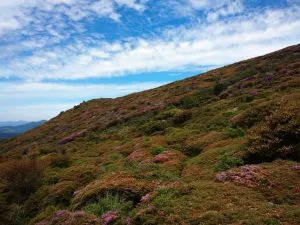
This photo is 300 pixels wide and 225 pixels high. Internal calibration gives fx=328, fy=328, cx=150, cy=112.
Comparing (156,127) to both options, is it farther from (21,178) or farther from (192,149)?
(21,178)

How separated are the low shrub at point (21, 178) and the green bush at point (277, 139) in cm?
1588

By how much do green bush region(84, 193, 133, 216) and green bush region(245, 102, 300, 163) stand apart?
24.1 feet

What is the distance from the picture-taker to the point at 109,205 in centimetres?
1524

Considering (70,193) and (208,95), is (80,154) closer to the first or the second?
(70,193)

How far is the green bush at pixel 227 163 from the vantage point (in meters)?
17.7

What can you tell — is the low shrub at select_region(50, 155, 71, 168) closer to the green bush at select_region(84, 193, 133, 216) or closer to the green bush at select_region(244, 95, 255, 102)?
the green bush at select_region(84, 193, 133, 216)

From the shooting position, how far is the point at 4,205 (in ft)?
74.6

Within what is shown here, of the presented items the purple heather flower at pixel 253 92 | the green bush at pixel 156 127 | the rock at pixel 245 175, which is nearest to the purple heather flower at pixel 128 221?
the rock at pixel 245 175

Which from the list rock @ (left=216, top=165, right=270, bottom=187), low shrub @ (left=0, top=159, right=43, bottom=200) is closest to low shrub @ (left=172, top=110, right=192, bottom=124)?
low shrub @ (left=0, top=159, right=43, bottom=200)

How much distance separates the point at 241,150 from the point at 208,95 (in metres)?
27.2

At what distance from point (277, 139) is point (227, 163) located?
2981mm

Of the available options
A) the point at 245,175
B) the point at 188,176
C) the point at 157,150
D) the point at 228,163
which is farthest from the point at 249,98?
the point at 245,175

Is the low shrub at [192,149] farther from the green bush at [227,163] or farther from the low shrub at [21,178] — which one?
the low shrub at [21,178]

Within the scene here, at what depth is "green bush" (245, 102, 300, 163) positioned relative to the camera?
17.1 m
